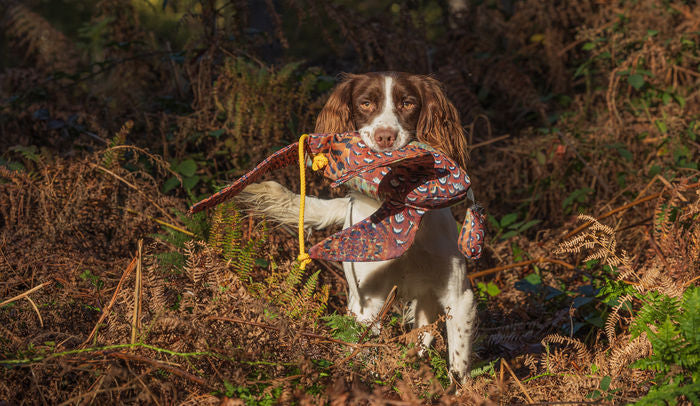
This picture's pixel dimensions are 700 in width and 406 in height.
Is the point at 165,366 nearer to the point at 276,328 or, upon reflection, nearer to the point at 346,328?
the point at 276,328

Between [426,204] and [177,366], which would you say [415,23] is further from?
[177,366]

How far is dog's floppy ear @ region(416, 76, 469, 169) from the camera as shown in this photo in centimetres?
265

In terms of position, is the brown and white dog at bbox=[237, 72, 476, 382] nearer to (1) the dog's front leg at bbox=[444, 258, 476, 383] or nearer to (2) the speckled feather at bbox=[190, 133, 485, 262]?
(1) the dog's front leg at bbox=[444, 258, 476, 383]

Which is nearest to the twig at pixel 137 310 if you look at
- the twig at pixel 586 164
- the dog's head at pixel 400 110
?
the dog's head at pixel 400 110

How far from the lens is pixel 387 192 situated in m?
2.20

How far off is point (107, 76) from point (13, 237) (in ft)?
7.77

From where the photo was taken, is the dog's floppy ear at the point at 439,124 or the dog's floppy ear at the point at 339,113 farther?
the dog's floppy ear at the point at 339,113

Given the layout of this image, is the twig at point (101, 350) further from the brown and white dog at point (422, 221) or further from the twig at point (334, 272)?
the twig at point (334, 272)

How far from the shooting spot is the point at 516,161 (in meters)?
4.65

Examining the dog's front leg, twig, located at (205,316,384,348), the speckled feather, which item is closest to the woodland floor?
twig, located at (205,316,384,348)

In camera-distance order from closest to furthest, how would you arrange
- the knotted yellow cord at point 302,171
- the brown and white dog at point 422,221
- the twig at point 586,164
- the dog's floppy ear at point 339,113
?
the knotted yellow cord at point 302,171 → the brown and white dog at point 422,221 → the dog's floppy ear at point 339,113 → the twig at point 586,164

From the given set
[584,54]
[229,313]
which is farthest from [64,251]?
[584,54]

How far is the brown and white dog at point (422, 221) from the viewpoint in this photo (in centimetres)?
251

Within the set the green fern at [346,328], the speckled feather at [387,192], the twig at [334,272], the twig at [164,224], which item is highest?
the speckled feather at [387,192]
